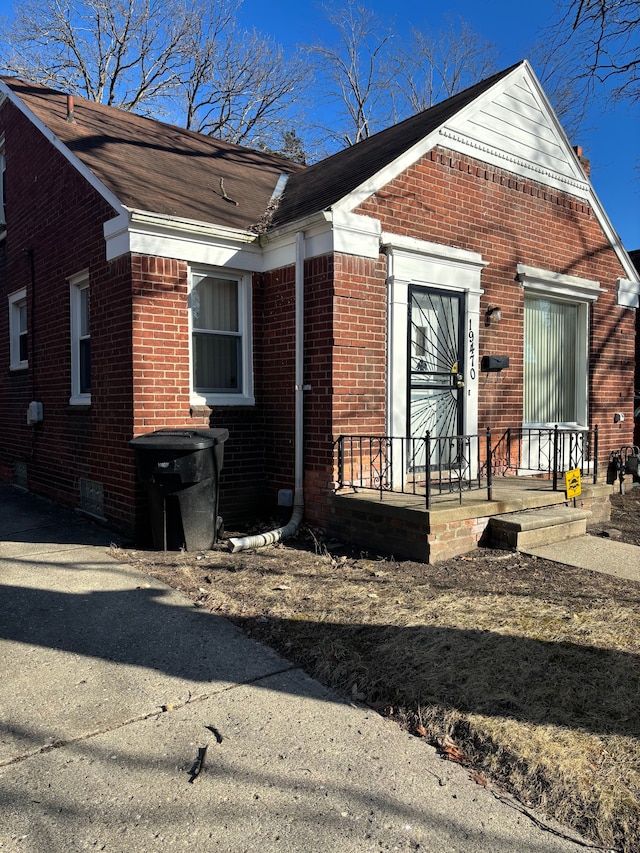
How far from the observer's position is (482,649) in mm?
3572

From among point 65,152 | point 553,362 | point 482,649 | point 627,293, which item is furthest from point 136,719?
point 627,293

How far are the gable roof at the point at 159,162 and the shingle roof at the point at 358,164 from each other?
20.3 inches

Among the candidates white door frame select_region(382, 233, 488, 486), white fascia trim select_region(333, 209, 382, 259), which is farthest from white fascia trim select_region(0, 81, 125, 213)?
white door frame select_region(382, 233, 488, 486)

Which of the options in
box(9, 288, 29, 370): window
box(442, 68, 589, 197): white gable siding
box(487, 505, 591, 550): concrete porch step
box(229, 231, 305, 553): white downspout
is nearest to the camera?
box(487, 505, 591, 550): concrete porch step

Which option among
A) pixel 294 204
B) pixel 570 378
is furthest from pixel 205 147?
pixel 570 378

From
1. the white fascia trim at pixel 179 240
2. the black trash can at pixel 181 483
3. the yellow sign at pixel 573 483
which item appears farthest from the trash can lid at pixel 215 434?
the yellow sign at pixel 573 483

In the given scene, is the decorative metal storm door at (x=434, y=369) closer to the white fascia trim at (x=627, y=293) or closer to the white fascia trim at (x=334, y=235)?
the white fascia trim at (x=334, y=235)

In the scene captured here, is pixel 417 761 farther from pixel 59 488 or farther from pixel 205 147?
pixel 205 147

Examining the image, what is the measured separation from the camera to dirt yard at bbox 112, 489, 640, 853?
98.3 inches

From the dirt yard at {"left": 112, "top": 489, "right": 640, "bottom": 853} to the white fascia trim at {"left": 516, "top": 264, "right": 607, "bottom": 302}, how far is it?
4121mm

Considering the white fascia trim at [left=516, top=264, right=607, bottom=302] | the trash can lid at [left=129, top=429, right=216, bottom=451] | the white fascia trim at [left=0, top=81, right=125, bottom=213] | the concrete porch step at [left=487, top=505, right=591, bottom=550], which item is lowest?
the concrete porch step at [left=487, top=505, right=591, bottom=550]

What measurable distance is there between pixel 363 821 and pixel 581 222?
29.1 ft

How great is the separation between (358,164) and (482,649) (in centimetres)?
625

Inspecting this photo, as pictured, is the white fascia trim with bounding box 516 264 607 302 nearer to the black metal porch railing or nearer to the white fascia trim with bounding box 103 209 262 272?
the black metal porch railing
